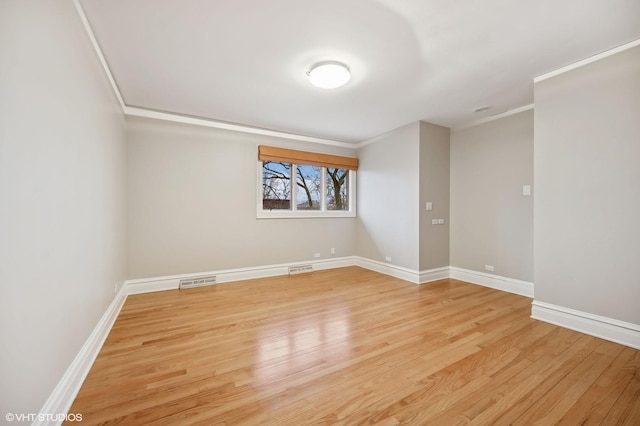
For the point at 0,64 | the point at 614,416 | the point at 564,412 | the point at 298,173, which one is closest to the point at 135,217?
the point at 298,173

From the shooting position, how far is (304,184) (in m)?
5.01

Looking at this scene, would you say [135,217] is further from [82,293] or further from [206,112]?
[82,293]

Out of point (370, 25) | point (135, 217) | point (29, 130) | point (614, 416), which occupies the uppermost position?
point (370, 25)

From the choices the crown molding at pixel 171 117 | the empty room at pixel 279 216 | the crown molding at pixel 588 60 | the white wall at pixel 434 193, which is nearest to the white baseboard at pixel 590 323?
the empty room at pixel 279 216

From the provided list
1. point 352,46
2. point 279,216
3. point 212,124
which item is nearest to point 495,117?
point 352,46

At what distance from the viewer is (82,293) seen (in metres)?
1.78

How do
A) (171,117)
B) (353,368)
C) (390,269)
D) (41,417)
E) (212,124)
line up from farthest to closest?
(390,269)
(212,124)
(171,117)
(353,368)
(41,417)

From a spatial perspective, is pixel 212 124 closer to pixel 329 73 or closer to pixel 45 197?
pixel 329 73

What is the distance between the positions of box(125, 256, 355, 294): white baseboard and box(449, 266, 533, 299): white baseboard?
2.00 metres

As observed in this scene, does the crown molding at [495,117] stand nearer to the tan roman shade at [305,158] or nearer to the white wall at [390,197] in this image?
the white wall at [390,197]

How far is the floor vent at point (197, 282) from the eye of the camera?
12.4 ft

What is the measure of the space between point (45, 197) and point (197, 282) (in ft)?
9.34

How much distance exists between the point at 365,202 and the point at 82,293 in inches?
172

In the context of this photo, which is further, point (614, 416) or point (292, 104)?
point (292, 104)
